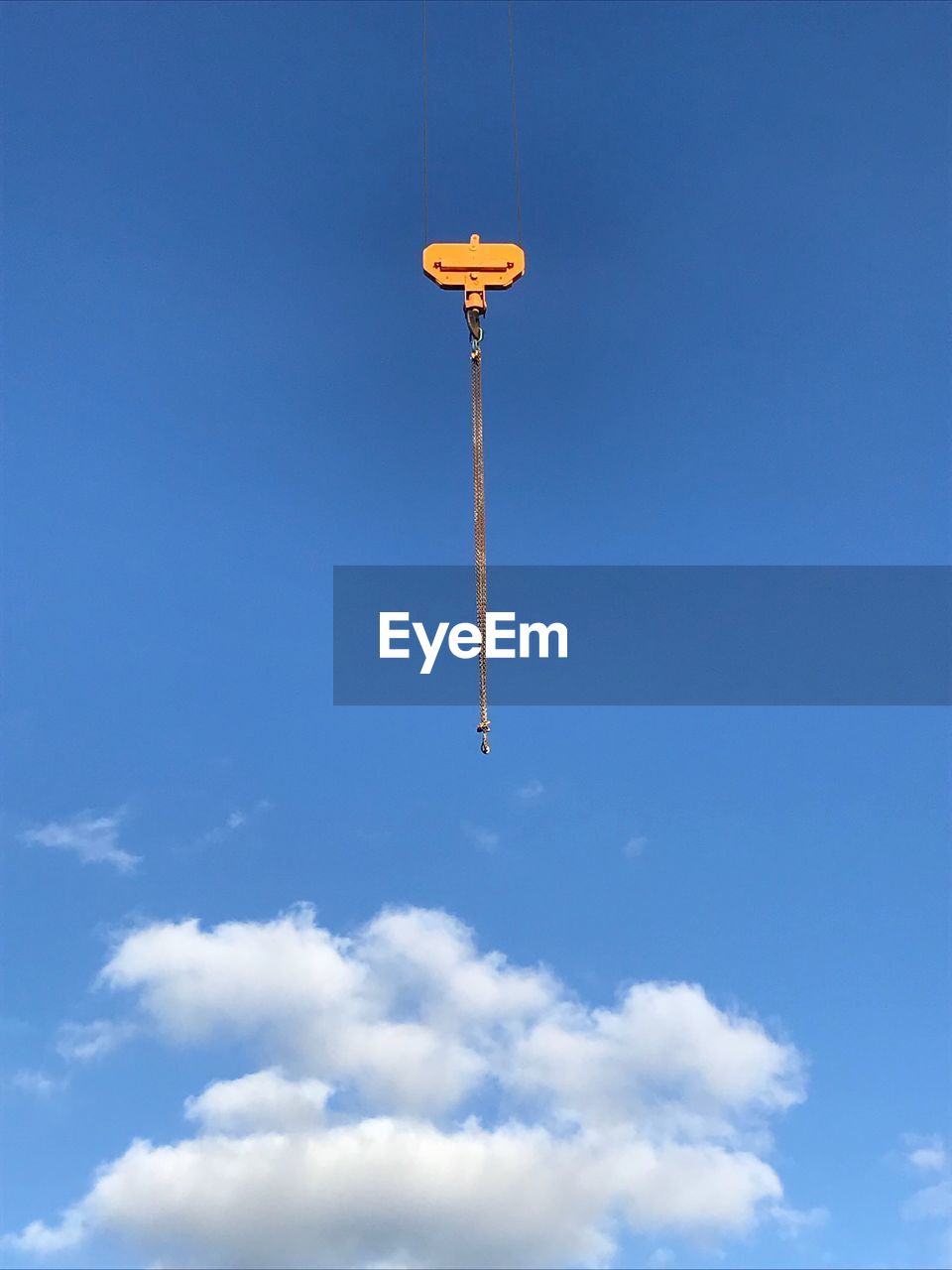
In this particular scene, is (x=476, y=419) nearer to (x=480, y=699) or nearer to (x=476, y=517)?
(x=476, y=517)

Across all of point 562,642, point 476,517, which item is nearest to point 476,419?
point 476,517

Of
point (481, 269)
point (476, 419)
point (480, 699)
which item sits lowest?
point (480, 699)

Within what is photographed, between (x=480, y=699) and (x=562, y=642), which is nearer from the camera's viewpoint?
(x=480, y=699)

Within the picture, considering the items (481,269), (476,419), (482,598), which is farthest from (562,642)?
(481,269)

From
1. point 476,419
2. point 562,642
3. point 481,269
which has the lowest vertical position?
point 562,642

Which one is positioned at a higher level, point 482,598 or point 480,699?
point 482,598

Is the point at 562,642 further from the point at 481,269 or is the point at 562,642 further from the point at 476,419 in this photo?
the point at 481,269
